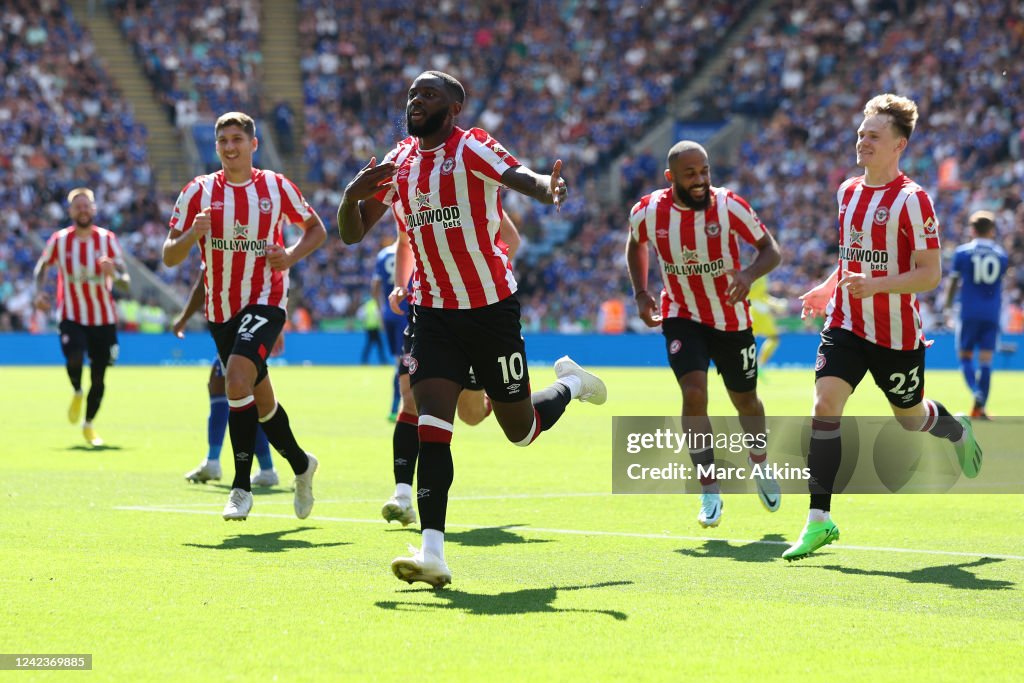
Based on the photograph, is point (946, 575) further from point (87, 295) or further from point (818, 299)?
point (87, 295)

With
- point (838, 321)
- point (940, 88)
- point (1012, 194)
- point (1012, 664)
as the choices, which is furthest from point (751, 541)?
point (940, 88)

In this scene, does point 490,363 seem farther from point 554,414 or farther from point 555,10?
point 555,10

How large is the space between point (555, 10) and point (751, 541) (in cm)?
3856

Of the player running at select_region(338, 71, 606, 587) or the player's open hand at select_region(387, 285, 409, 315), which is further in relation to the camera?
the player's open hand at select_region(387, 285, 409, 315)

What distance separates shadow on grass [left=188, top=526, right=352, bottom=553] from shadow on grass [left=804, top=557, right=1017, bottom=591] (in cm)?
276

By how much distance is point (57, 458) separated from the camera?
13227 millimetres

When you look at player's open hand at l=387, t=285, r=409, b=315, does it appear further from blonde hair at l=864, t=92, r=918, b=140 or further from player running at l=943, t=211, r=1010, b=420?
player running at l=943, t=211, r=1010, b=420

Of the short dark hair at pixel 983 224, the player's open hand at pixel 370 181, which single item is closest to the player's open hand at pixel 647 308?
the player's open hand at pixel 370 181

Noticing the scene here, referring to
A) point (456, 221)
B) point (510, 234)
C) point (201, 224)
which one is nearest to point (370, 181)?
point (456, 221)

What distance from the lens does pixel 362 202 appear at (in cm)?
729

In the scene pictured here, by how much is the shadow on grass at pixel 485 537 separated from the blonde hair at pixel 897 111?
3015 millimetres

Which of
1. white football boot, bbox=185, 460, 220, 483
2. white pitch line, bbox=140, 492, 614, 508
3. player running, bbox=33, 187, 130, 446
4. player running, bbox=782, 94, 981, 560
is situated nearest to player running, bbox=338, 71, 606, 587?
player running, bbox=782, 94, 981, 560

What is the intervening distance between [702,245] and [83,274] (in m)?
8.30

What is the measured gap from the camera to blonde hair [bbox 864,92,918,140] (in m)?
7.81
